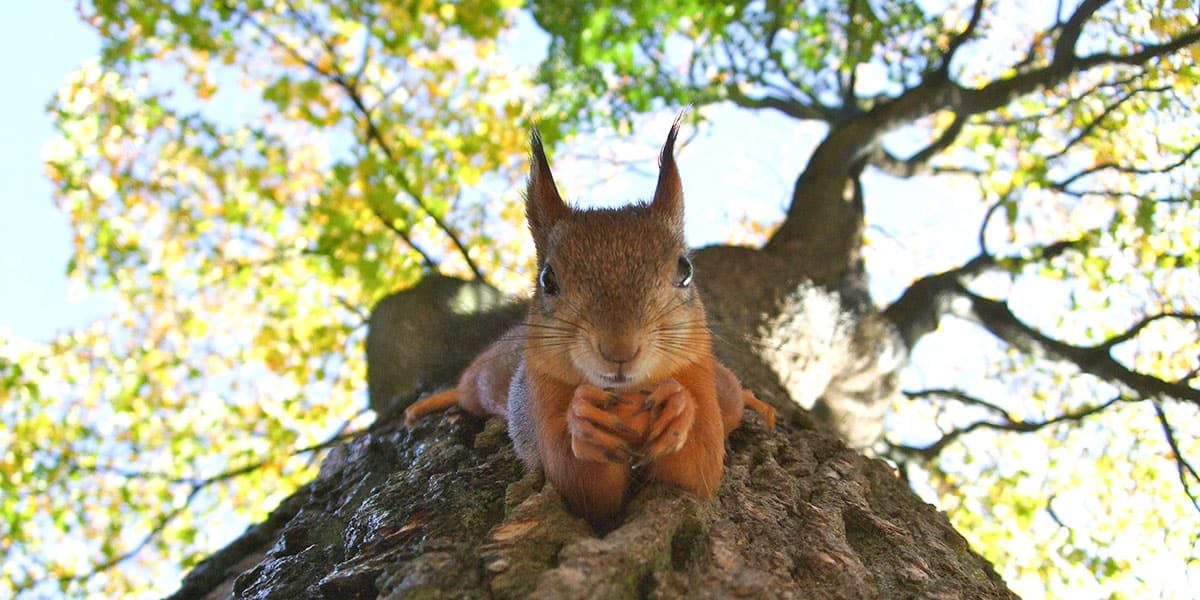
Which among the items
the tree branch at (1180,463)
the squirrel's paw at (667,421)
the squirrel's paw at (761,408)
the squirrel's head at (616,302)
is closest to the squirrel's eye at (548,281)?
the squirrel's head at (616,302)

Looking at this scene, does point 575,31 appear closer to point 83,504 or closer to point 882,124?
point 882,124

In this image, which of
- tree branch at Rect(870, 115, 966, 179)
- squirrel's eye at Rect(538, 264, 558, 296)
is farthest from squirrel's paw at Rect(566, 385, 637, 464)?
tree branch at Rect(870, 115, 966, 179)

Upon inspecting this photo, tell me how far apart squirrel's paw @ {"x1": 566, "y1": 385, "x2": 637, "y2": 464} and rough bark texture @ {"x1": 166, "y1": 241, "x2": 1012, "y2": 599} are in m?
0.16

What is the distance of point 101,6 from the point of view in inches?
201

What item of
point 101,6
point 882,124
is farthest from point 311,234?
point 882,124

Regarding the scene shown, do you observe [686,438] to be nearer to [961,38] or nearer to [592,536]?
[592,536]

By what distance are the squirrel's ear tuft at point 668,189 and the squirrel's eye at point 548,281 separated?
1.29 ft

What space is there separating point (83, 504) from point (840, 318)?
5411mm

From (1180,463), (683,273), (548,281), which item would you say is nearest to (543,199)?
(548,281)

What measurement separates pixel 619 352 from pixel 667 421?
0.61ft

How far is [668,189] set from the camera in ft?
7.47

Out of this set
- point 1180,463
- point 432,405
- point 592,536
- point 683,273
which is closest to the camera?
point 592,536

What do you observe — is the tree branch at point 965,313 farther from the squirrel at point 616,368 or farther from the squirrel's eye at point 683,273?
the squirrel's eye at point 683,273

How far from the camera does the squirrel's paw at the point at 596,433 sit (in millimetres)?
1593
